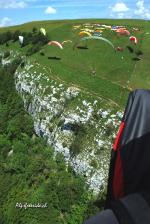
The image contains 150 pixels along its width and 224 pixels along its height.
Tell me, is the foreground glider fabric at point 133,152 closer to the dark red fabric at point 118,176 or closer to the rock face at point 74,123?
the dark red fabric at point 118,176

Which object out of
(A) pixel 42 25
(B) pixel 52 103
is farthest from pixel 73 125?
(A) pixel 42 25

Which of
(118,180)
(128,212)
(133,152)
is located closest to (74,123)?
(118,180)

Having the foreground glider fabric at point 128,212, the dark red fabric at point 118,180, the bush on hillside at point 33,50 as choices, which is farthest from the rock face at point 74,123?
the foreground glider fabric at point 128,212

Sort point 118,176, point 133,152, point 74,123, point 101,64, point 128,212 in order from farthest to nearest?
1. point 101,64
2. point 74,123
3. point 118,176
4. point 133,152
5. point 128,212

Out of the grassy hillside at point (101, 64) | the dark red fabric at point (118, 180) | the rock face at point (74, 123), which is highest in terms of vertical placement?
the dark red fabric at point (118, 180)

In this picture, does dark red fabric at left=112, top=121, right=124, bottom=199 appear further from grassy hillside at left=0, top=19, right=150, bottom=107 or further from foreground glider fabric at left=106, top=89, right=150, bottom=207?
grassy hillside at left=0, top=19, right=150, bottom=107

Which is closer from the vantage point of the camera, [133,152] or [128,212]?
[128,212]

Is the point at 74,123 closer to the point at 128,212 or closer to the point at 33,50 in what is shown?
the point at 33,50
